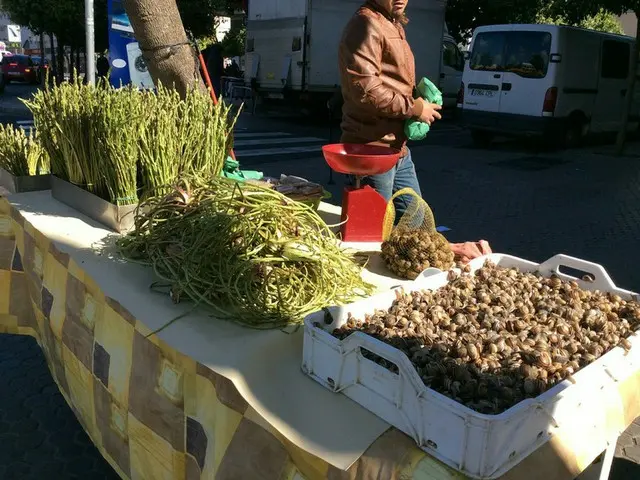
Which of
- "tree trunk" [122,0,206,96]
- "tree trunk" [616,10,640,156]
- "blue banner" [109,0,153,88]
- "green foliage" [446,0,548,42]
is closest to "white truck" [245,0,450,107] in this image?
"green foliage" [446,0,548,42]

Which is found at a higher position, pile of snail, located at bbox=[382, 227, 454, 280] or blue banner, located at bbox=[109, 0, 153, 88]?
blue banner, located at bbox=[109, 0, 153, 88]

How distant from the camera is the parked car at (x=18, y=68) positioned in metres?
28.4

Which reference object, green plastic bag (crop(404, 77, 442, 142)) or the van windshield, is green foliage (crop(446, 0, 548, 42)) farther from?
green plastic bag (crop(404, 77, 442, 142))

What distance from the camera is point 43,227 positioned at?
2.46 meters

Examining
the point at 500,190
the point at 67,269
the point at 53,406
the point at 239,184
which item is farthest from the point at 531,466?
the point at 500,190

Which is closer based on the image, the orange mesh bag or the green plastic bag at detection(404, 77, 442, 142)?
the orange mesh bag

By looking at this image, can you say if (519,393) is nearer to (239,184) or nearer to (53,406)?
(239,184)

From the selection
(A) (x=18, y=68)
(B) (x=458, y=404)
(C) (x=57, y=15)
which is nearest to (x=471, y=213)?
(B) (x=458, y=404)

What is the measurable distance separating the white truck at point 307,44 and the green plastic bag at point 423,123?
35.6ft

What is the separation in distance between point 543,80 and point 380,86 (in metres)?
9.24

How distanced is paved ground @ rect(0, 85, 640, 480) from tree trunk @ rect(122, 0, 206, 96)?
1842 millimetres

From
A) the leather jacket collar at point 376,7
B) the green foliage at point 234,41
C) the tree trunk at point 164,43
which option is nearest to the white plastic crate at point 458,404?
the leather jacket collar at point 376,7

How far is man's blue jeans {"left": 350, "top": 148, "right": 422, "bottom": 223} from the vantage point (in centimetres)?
262

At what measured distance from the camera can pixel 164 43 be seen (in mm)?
3250
